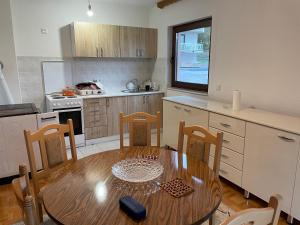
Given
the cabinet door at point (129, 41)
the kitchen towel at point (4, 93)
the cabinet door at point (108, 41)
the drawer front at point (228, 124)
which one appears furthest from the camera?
the cabinet door at point (129, 41)

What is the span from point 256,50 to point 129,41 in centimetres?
232

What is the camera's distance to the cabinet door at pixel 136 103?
4.16 metres

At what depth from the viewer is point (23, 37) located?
3684mm

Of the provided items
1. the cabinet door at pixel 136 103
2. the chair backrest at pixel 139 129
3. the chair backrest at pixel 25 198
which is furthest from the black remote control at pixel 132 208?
the cabinet door at pixel 136 103

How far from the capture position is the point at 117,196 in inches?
47.7

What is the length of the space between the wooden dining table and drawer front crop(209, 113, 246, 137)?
2.97 ft

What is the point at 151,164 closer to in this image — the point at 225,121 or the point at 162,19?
the point at 225,121

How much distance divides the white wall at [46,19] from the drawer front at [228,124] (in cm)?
285

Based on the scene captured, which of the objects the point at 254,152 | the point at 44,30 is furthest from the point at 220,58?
the point at 44,30

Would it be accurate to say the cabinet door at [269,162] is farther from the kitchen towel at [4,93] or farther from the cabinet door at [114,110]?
the kitchen towel at [4,93]

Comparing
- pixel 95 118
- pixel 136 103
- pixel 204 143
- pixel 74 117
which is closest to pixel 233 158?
pixel 204 143

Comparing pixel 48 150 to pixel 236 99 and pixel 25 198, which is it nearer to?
pixel 25 198

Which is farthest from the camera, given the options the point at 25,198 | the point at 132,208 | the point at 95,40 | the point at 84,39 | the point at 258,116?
the point at 95,40

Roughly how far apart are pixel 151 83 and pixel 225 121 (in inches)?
96.8
